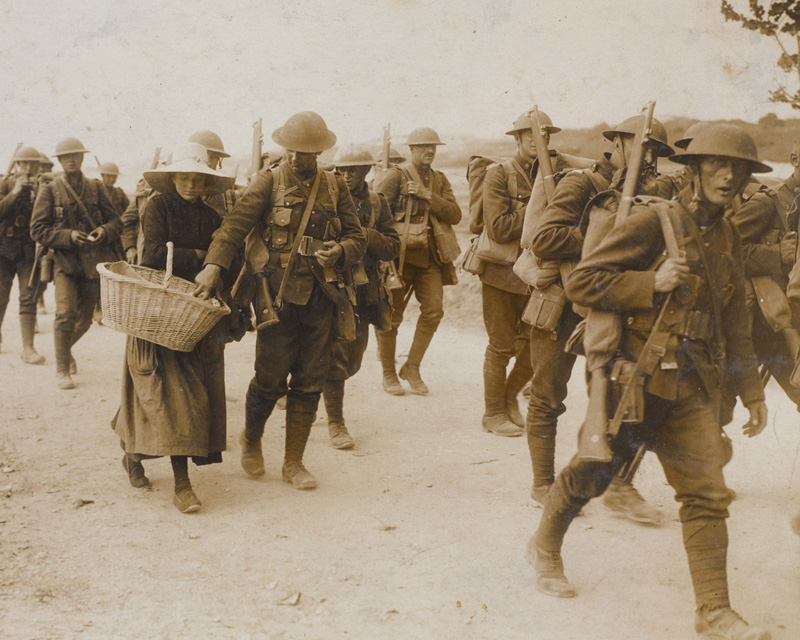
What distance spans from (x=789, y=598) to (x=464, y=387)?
4.51 m

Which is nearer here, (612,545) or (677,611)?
(677,611)

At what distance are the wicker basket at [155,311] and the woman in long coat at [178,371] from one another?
1.08 feet

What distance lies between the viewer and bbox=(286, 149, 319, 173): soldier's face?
15.9ft

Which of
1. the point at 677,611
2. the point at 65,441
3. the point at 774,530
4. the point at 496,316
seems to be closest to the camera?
the point at 677,611

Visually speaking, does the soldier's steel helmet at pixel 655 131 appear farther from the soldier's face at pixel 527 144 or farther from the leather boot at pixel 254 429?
the leather boot at pixel 254 429

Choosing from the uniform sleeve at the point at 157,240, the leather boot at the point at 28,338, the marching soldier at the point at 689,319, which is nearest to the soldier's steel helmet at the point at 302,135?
the uniform sleeve at the point at 157,240

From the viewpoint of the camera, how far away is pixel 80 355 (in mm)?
9250

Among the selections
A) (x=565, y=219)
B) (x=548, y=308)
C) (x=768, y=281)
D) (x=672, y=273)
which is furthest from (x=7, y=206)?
(x=672, y=273)

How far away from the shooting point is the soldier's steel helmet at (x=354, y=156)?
5918 millimetres

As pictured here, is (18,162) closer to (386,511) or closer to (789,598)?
(386,511)

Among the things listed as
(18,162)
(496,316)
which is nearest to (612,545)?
(496,316)

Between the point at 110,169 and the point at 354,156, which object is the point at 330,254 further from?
the point at 110,169

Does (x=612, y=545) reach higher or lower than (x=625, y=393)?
lower

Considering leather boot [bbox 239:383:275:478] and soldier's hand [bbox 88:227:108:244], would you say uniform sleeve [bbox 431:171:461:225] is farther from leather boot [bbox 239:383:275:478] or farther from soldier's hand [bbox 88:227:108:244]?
soldier's hand [bbox 88:227:108:244]
